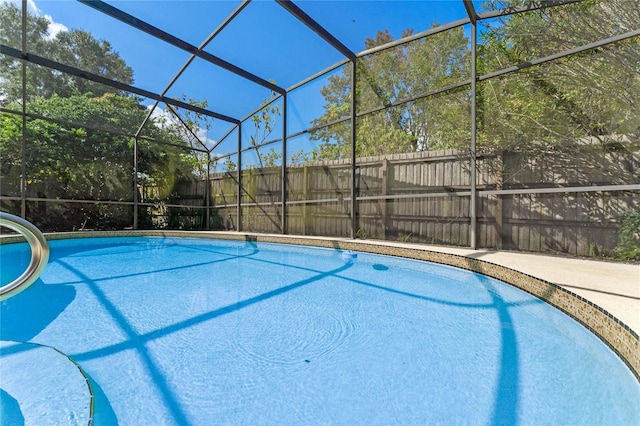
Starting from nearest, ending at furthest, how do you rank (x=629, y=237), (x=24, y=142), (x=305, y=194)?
(x=629, y=237), (x=24, y=142), (x=305, y=194)

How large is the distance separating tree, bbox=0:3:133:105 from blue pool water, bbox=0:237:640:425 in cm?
556

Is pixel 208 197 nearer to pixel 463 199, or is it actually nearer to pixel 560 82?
pixel 463 199

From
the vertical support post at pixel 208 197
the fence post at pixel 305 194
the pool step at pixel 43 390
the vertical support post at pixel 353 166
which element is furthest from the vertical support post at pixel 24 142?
the pool step at pixel 43 390

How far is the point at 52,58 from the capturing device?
6543 millimetres

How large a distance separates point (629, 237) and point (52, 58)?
11705 mm

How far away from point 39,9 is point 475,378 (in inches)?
380

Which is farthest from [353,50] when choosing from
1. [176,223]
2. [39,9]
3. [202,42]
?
[176,223]

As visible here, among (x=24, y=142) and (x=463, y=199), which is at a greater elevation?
(x=24, y=142)

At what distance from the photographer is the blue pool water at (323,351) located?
4.61ft

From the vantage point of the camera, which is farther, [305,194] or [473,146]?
[305,194]

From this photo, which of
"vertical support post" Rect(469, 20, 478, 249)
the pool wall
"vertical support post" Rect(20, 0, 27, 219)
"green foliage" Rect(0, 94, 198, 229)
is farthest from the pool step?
"green foliage" Rect(0, 94, 198, 229)

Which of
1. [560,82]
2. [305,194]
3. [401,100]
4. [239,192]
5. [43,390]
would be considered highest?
[401,100]

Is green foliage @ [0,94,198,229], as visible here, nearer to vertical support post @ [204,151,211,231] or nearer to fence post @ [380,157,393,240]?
vertical support post @ [204,151,211,231]

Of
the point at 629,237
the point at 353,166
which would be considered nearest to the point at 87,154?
the point at 353,166
